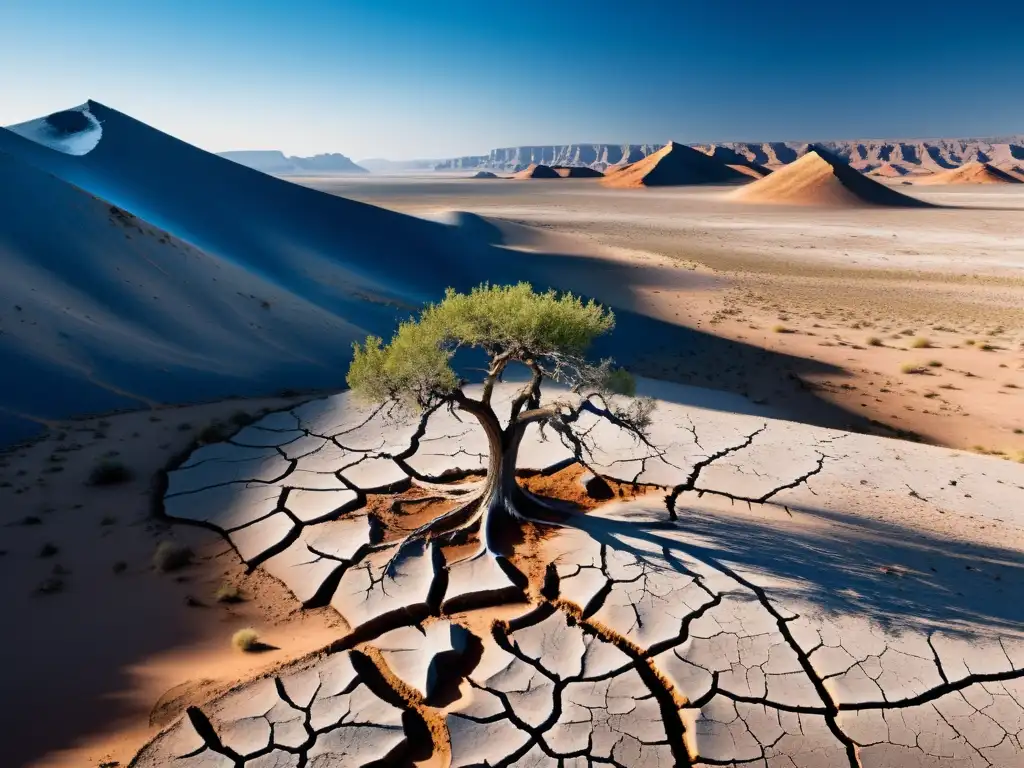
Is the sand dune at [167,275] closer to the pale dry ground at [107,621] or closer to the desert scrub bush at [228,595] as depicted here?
the pale dry ground at [107,621]

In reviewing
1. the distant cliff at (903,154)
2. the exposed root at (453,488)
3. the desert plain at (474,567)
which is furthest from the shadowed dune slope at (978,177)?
the exposed root at (453,488)

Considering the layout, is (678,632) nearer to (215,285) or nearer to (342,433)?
(342,433)

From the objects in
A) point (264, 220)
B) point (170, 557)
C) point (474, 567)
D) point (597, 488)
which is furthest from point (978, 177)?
point (170, 557)

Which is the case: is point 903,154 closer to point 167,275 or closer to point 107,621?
point 167,275

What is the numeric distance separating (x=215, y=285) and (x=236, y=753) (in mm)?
8769

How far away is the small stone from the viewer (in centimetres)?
486

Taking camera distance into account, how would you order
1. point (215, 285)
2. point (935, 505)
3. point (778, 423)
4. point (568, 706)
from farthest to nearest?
1. point (215, 285)
2. point (778, 423)
3. point (935, 505)
4. point (568, 706)

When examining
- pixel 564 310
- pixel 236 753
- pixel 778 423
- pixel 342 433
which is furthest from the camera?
pixel 778 423

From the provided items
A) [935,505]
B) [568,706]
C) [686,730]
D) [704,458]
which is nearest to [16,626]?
[568,706]

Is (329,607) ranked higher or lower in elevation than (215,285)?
lower

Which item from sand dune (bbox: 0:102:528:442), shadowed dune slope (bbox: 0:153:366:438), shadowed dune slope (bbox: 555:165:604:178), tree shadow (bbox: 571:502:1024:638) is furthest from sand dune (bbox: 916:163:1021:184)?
tree shadow (bbox: 571:502:1024:638)

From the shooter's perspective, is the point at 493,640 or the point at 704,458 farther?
the point at 704,458

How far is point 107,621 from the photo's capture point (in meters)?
3.44

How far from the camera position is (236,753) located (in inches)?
104
